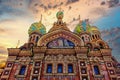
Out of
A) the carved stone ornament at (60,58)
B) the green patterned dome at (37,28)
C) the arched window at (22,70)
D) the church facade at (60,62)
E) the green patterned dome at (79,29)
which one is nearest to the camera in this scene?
the church facade at (60,62)

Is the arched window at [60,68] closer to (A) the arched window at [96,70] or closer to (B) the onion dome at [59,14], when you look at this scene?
(A) the arched window at [96,70]

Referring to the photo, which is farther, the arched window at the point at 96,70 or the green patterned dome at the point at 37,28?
the green patterned dome at the point at 37,28

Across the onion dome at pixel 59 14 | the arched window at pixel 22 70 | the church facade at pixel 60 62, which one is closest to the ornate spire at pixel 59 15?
the onion dome at pixel 59 14

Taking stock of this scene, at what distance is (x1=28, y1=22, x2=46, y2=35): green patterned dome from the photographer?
26.2 m

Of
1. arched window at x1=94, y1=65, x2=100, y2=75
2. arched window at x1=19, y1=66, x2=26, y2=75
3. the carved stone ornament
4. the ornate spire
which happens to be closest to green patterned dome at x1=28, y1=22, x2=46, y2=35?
the ornate spire

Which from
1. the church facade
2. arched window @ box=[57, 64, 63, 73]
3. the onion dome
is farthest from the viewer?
the onion dome

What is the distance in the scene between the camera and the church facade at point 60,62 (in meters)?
17.4

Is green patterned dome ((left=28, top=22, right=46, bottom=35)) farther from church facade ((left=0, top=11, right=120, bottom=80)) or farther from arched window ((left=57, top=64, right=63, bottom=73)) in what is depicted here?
arched window ((left=57, top=64, right=63, bottom=73))

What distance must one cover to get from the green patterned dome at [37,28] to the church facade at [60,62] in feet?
15.5

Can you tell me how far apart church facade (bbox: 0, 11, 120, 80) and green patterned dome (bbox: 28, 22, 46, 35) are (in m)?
4.73

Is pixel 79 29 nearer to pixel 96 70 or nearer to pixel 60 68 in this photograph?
pixel 96 70

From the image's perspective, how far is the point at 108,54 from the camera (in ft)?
63.7

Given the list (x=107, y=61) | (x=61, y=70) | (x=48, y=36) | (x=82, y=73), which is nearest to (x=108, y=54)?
(x=107, y=61)

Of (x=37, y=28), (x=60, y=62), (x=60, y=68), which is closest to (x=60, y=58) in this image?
(x=60, y=62)
